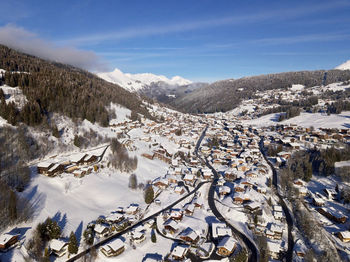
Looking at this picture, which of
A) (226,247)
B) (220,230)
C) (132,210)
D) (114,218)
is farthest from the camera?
(132,210)

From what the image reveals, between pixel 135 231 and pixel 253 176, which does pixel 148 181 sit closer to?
pixel 135 231

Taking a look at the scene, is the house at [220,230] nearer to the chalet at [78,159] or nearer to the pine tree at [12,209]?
the pine tree at [12,209]

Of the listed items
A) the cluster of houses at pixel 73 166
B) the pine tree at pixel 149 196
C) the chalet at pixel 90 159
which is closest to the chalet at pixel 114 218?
the pine tree at pixel 149 196

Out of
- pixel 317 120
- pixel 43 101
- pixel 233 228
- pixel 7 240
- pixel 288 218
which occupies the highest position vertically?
pixel 43 101

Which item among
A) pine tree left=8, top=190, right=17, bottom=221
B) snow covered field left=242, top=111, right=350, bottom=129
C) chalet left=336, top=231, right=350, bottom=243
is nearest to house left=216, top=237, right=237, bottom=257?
chalet left=336, top=231, right=350, bottom=243

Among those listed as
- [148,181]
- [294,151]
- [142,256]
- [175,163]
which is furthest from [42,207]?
[294,151]

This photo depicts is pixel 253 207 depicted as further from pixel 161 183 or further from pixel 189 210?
pixel 161 183

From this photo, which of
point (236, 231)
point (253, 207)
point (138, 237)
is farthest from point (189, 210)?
point (253, 207)
